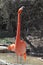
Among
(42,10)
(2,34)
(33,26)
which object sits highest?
(42,10)

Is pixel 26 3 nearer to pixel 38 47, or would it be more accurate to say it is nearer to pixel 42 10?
pixel 42 10

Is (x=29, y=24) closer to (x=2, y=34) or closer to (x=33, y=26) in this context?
(x=33, y=26)

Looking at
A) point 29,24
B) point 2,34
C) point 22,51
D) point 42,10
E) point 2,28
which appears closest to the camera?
point 22,51

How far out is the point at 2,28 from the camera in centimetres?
2036

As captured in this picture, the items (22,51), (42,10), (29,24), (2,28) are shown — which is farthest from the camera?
(2,28)

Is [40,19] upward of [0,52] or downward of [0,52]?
upward

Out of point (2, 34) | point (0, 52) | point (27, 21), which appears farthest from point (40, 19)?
point (2, 34)

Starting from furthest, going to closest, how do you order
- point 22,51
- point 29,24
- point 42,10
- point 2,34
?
point 2,34 < point 29,24 < point 42,10 < point 22,51

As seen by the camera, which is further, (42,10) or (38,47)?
(38,47)

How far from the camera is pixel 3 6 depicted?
10.7m

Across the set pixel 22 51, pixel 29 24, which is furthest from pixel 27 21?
pixel 22 51

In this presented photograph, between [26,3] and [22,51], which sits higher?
[26,3]

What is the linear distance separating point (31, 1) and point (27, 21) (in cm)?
85

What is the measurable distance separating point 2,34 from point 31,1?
871 cm
